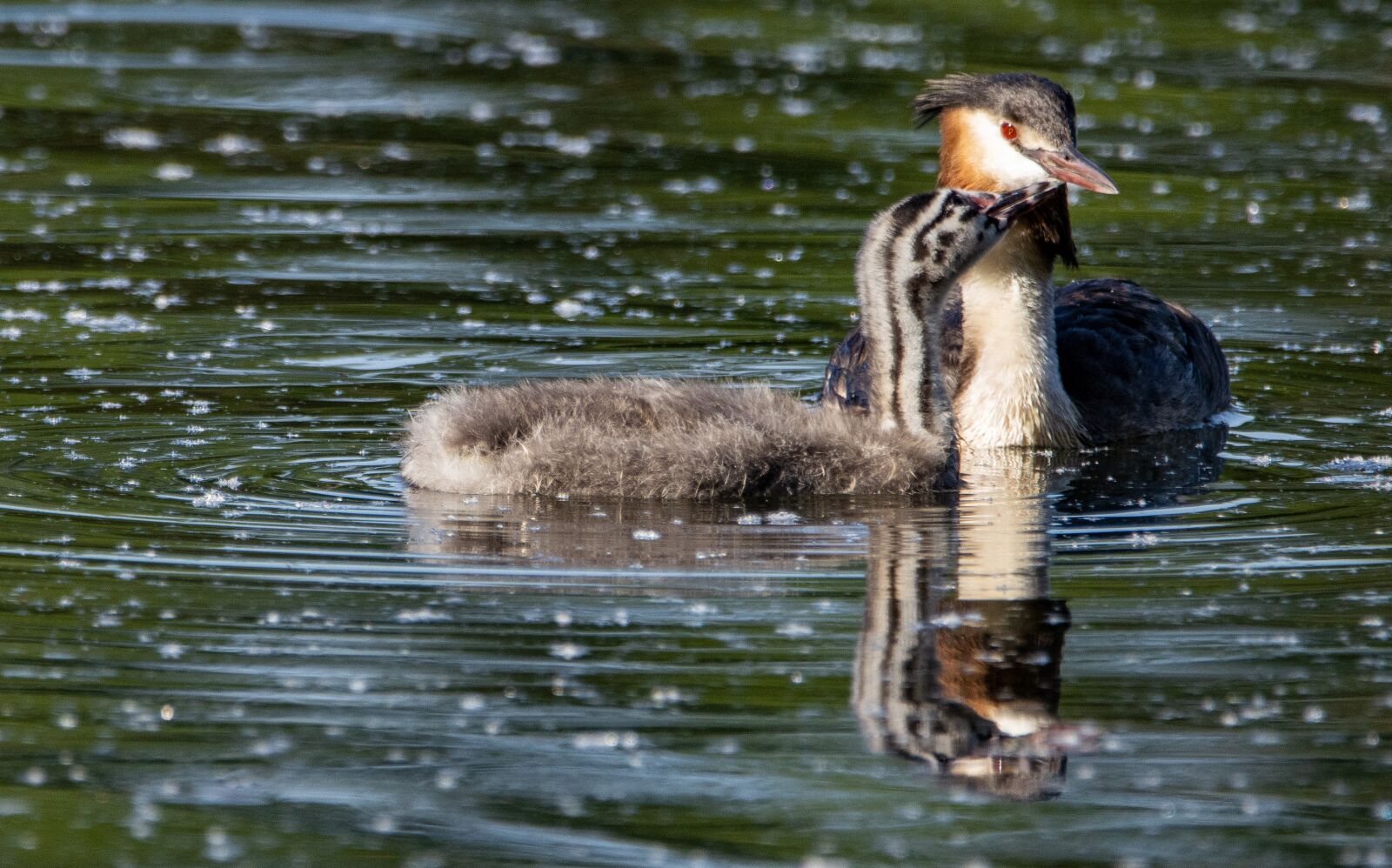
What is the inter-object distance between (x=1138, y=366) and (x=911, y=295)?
2.31 meters

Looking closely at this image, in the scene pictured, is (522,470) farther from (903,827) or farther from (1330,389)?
(1330,389)

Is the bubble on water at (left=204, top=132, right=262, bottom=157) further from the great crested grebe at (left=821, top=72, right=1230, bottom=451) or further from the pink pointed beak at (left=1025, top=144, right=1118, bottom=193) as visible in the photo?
the pink pointed beak at (left=1025, top=144, right=1118, bottom=193)

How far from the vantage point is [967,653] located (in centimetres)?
649

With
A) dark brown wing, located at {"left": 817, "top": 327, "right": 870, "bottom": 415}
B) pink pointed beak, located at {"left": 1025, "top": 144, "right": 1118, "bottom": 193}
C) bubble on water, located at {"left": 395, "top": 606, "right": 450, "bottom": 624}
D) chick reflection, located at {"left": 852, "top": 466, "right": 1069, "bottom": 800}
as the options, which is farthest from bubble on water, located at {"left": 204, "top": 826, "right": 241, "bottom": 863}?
pink pointed beak, located at {"left": 1025, "top": 144, "right": 1118, "bottom": 193}

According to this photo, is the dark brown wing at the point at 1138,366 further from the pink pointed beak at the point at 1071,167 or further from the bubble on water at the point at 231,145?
the bubble on water at the point at 231,145

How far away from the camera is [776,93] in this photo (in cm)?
1886

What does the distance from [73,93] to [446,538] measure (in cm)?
1183

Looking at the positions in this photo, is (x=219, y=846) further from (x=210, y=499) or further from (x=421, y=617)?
(x=210, y=499)

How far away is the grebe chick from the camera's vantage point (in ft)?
27.0

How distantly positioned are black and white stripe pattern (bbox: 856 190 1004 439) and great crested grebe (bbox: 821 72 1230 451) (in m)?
0.90

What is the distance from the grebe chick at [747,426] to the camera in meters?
8.22

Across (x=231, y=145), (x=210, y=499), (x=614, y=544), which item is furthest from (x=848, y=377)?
(x=231, y=145)

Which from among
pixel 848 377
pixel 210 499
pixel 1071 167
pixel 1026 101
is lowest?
pixel 210 499

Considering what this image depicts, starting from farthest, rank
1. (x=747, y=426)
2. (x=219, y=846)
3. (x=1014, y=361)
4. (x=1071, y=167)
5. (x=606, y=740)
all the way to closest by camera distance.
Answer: (x=1014, y=361)
(x=1071, y=167)
(x=747, y=426)
(x=606, y=740)
(x=219, y=846)
